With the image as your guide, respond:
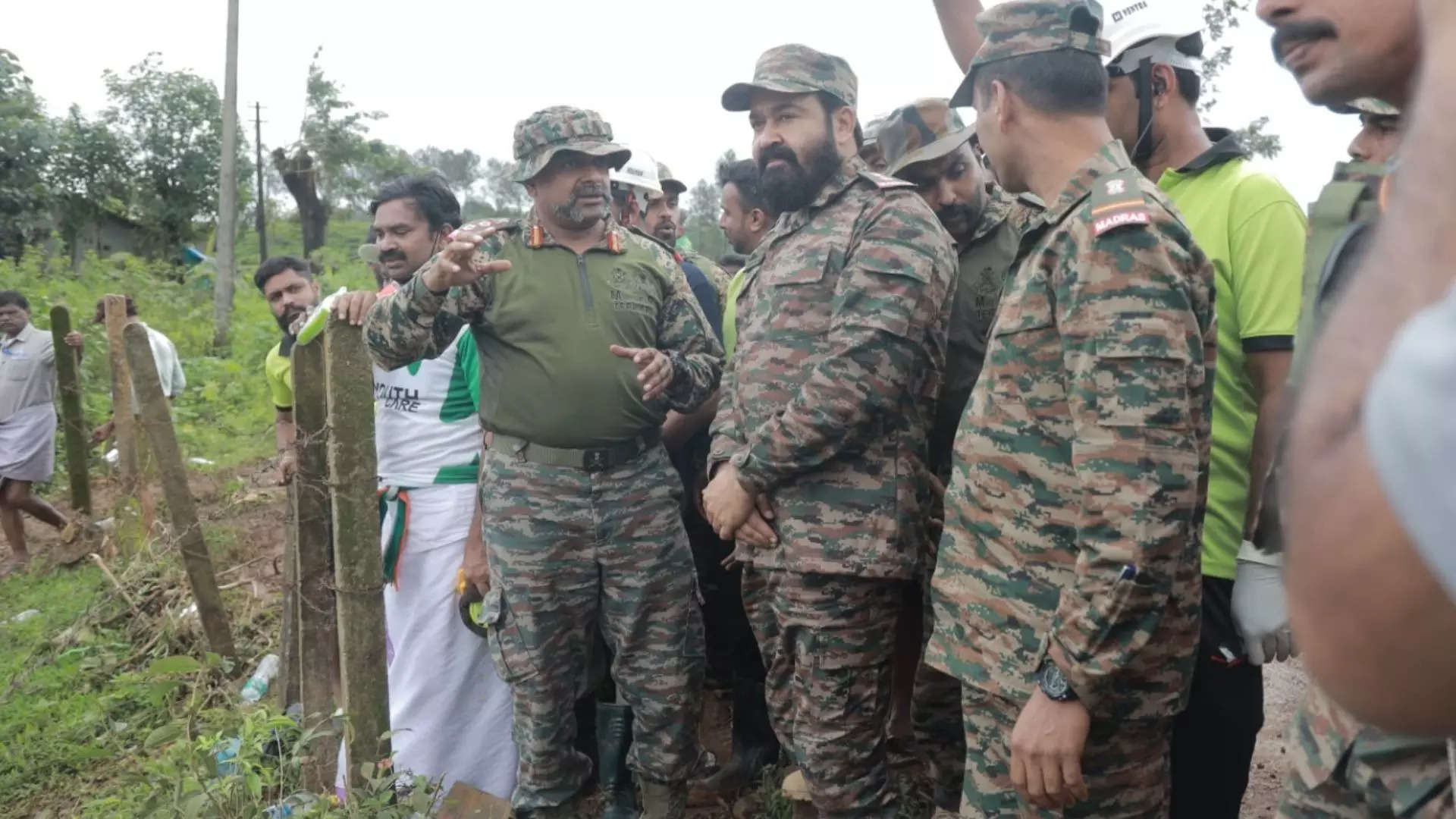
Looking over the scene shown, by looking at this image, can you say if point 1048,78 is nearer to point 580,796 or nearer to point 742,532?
point 742,532

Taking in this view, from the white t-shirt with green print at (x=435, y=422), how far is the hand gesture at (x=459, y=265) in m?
0.56

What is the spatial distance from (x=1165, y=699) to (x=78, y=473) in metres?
8.01

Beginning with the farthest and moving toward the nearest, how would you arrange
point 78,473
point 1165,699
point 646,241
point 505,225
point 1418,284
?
point 78,473
point 646,241
point 505,225
point 1165,699
point 1418,284

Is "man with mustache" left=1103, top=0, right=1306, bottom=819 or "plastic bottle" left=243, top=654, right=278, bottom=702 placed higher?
"man with mustache" left=1103, top=0, right=1306, bottom=819

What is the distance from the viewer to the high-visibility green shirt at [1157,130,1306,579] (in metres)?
2.07

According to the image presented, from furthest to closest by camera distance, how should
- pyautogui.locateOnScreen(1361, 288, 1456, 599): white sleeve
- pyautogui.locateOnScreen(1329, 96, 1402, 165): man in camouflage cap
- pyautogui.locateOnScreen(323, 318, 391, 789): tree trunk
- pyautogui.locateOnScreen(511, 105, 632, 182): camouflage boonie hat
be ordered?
pyautogui.locateOnScreen(511, 105, 632, 182): camouflage boonie hat, pyautogui.locateOnScreen(323, 318, 391, 789): tree trunk, pyautogui.locateOnScreen(1329, 96, 1402, 165): man in camouflage cap, pyautogui.locateOnScreen(1361, 288, 1456, 599): white sleeve

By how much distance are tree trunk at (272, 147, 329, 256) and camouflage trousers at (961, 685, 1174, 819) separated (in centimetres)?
2535

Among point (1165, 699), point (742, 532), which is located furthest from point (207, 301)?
point (1165, 699)

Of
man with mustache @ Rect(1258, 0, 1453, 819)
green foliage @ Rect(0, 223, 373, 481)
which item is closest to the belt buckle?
man with mustache @ Rect(1258, 0, 1453, 819)

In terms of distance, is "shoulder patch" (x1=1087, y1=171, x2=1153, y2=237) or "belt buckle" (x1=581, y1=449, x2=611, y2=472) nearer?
"shoulder patch" (x1=1087, y1=171, x2=1153, y2=237)

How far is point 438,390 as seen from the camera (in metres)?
3.51

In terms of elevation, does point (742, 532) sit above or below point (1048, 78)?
below

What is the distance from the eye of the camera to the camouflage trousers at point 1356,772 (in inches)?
47.8

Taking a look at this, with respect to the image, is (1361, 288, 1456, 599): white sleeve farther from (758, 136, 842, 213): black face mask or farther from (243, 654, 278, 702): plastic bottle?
(243, 654, 278, 702): plastic bottle
